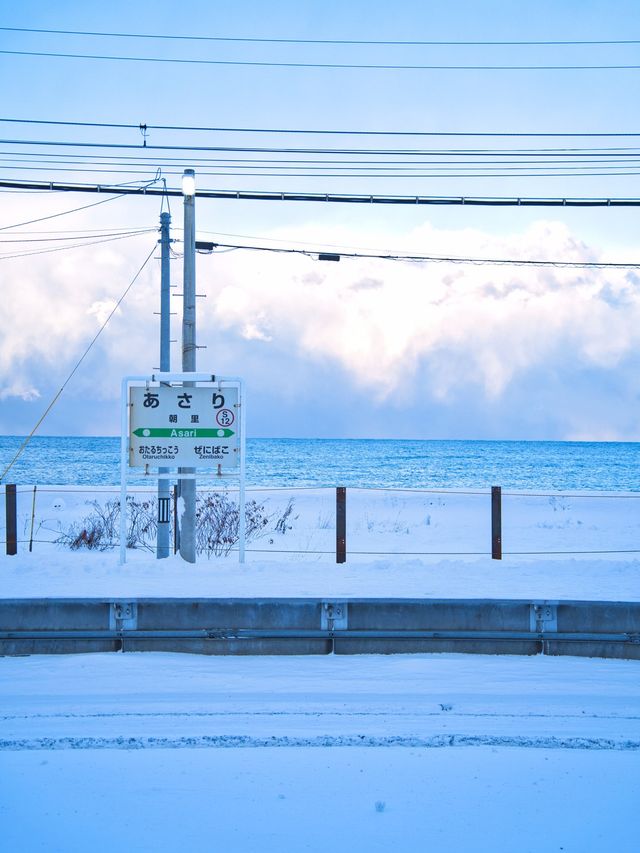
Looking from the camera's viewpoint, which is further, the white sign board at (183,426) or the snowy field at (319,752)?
the white sign board at (183,426)

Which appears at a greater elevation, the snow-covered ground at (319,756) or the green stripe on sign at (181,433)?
the green stripe on sign at (181,433)

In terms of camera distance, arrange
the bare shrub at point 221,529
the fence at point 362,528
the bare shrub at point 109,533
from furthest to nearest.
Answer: the bare shrub at point 109,533, the bare shrub at point 221,529, the fence at point 362,528

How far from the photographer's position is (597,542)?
1567cm

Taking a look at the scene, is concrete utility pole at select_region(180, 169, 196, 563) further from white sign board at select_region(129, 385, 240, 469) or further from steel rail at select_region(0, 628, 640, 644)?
steel rail at select_region(0, 628, 640, 644)

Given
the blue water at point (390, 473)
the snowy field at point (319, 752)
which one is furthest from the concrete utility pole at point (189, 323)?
the blue water at point (390, 473)

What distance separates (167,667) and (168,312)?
28.0 feet

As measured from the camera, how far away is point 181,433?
1186 cm

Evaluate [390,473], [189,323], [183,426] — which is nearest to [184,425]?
[183,426]

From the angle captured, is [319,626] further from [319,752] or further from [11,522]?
[11,522]

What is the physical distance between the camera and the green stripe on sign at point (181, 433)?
11852 mm

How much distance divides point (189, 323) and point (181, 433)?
1.95 metres

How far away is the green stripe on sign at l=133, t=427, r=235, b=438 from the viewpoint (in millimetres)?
11852

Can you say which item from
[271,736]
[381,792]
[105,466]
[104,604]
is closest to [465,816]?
[381,792]

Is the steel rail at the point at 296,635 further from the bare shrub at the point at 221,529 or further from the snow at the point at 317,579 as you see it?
the bare shrub at the point at 221,529
